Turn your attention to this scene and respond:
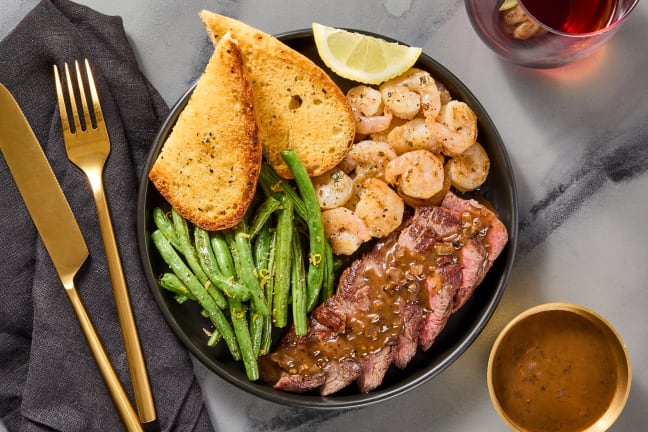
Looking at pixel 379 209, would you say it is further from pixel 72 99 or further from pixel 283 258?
pixel 72 99

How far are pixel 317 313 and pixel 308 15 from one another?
1276mm

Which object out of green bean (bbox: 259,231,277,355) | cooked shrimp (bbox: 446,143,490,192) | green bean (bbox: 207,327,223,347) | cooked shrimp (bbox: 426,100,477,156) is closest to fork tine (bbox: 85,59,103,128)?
green bean (bbox: 259,231,277,355)

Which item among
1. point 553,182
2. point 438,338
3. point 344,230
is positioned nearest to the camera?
point 344,230

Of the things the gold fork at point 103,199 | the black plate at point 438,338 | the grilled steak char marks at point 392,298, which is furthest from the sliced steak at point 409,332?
the gold fork at point 103,199

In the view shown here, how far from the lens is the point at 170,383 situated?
9.48ft

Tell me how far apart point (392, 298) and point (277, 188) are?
620mm

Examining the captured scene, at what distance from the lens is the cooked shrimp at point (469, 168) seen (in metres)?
2.85

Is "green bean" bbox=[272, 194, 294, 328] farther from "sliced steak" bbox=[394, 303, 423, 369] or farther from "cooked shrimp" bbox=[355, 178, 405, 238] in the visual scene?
"sliced steak" bbox=[394, 303, 423, 369]

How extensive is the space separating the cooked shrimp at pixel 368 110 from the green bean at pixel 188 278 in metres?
0.87

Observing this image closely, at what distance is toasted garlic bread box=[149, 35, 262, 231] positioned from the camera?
8.68ft

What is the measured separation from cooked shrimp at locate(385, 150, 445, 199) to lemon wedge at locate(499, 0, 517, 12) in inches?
24.7

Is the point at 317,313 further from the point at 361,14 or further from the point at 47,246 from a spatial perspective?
the point at 361,14

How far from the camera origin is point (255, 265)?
2824 millimetres

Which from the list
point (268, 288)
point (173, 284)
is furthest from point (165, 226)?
point (268, 288)
